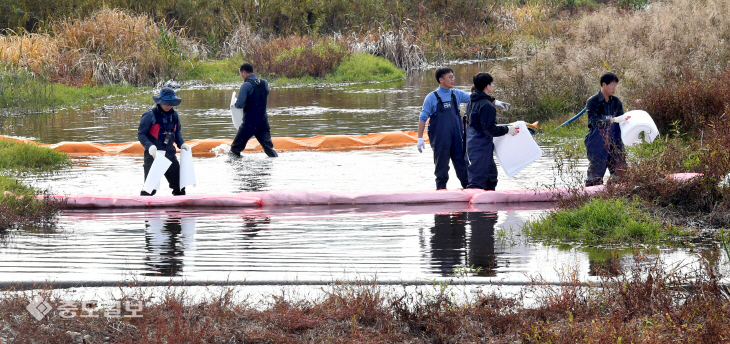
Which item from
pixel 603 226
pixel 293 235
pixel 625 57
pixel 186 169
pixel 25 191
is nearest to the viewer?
pixel 603 226

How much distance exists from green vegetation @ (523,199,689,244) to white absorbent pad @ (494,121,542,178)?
1.88 metres

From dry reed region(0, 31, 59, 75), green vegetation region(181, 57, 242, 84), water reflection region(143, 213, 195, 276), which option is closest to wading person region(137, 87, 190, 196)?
water reflection region(143, 213, 195, 276)

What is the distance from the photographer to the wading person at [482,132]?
9.05 meters

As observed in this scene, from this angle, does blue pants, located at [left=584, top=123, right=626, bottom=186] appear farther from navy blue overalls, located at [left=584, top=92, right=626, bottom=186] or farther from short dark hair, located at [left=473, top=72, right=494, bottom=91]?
short dark hair, located at [left=473, top=72, right=494, bottom=91]

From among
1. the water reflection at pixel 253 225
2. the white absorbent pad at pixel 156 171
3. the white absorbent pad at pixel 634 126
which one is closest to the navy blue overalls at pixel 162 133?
the white absorbent pad at pixel 156 171

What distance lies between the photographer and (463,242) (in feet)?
24.0

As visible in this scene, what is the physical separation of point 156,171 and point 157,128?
525 mm

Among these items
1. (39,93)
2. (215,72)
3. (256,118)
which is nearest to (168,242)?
(256,118)

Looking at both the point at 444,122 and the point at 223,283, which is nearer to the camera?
the point at 223,283

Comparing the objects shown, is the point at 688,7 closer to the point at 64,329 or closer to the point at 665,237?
the point at 665,237

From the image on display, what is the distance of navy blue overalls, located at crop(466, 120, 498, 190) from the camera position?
927 cm

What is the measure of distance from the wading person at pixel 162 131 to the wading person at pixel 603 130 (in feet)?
15.7

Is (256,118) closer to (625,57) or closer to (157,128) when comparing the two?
(157,128)

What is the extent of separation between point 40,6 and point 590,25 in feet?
75.0
